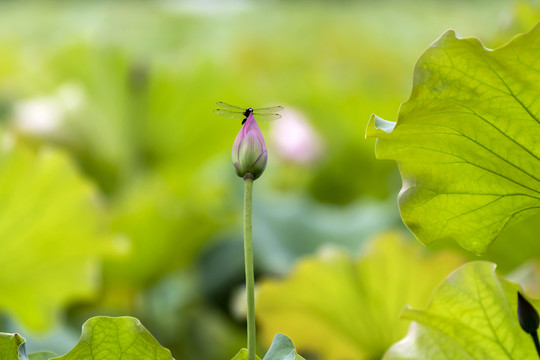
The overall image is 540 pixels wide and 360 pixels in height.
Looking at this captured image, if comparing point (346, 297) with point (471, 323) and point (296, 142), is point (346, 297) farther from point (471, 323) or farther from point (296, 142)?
point (296, 142)

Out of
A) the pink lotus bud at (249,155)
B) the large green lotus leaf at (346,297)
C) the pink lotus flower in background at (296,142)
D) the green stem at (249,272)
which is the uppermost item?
the pink lotus flower in background at (296,142)

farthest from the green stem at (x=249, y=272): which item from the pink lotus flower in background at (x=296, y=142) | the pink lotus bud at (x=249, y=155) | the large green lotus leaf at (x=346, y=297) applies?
the pink lotus flower in background at (x=296, y=142)

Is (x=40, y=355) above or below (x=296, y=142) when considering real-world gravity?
below

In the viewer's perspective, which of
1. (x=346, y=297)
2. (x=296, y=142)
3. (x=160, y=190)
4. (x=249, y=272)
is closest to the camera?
(x=249, y=272)

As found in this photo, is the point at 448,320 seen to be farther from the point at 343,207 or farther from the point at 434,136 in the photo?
the point at 343,207

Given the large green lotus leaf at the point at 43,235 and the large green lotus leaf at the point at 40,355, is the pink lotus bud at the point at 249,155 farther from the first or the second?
the large green lotus leaf at the point at 43,235

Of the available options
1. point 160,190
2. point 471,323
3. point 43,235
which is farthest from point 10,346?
point 160,190

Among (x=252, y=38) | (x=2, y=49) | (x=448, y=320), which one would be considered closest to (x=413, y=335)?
(x=448, y=320)
